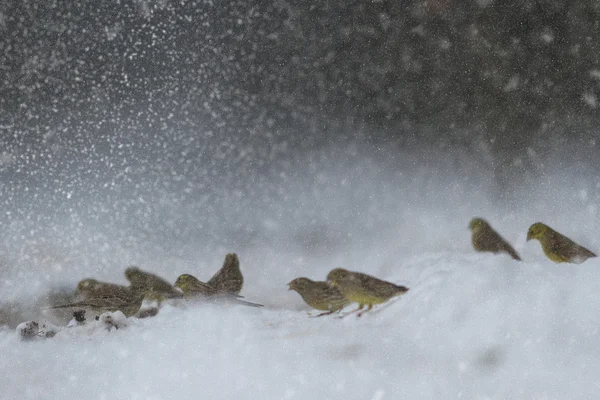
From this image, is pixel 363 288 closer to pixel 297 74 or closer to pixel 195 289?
pixel 195 289

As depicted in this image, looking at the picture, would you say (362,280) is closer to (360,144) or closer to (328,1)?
(360,144)

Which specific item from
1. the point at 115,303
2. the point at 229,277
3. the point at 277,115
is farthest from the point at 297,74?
the point at 115,303

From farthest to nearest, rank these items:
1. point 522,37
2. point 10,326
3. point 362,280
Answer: point 10,326
point 522,37
point 362,280

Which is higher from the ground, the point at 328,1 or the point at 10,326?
Answer: the point at 328,1

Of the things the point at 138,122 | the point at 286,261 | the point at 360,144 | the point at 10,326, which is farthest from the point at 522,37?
the point at 10,326

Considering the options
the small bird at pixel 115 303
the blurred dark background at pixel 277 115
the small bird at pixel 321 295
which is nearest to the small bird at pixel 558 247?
the blurred dark background at pixel 277 115

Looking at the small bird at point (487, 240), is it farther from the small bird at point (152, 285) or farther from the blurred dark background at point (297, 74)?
the small bird at point (152, 285)

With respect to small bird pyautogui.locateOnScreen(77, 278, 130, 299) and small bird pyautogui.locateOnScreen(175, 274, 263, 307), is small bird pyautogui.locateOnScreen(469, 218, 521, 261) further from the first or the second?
small bird pyautogui.locateOnScreen(77, 278, 130, 299)
